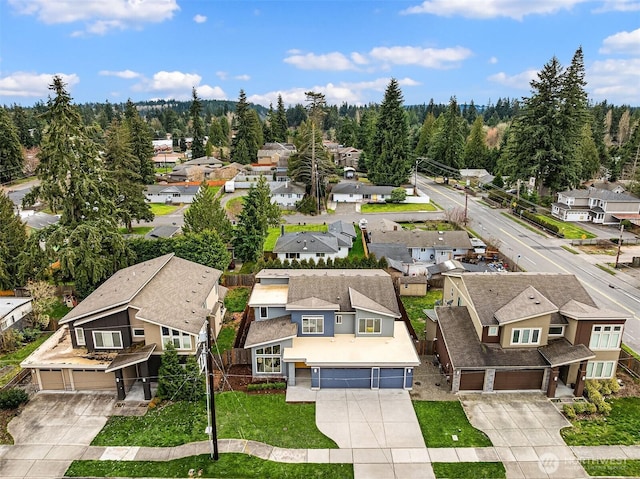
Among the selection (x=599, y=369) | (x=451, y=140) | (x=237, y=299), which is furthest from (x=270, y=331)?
(x=451, y=140)

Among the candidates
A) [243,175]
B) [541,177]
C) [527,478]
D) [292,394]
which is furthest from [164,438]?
[243,175]

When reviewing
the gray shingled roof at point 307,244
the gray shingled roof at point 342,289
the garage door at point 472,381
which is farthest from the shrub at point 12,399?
the gray shingled roof at point 307,244

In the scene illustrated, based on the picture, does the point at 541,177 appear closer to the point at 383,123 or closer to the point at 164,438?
the point at 383,123

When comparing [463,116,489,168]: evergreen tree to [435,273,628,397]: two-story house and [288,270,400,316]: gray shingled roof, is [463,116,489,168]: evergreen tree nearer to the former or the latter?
[288,270,400,316]: gray shingled roof

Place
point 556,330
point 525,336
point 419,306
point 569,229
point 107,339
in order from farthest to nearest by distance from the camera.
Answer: point 569,229
point 419,306
point 556,330
point 107,339
point 525,336

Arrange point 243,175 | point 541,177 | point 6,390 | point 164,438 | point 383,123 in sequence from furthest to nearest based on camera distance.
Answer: point 243,175 < point 383,123 < point 541,177 < point 6,390 < point 164,438

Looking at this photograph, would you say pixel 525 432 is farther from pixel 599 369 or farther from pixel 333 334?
pixel 333 334

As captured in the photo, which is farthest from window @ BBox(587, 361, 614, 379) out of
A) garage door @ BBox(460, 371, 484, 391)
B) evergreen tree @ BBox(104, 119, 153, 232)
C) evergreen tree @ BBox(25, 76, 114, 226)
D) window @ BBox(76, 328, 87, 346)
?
evergreen tree @ BBox(104, 119, 153, 232)
